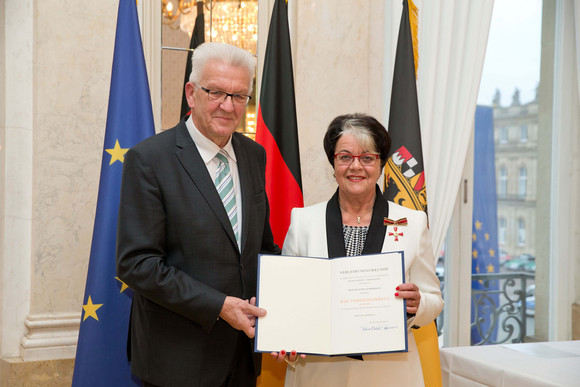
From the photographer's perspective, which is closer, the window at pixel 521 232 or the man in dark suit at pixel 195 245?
the man in dark suit at pixel 195 245

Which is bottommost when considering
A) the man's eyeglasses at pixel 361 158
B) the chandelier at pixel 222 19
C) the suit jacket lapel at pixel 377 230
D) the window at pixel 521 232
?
the window at pixel 521 232

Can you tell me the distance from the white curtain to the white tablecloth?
96 cm

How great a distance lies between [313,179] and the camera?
3779mm

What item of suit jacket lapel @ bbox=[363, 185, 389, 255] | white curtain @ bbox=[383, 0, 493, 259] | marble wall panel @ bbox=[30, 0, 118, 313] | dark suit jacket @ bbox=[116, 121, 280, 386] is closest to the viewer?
dark suit jacket @ bbox=[116, 121, 280, 386]

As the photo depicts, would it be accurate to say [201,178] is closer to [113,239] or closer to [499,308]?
[113,239]

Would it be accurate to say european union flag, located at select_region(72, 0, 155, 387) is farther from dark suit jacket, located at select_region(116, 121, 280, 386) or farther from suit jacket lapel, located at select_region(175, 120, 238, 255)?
suit jacket lapel, located at select_region(175, 120, 238, 255)

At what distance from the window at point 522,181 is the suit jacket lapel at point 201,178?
3672mm

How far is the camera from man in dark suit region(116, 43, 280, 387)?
1.87 meters

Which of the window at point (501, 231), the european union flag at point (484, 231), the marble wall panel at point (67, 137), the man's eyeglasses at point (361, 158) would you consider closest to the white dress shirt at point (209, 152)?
the man's eyeglasses at point (361, 158)

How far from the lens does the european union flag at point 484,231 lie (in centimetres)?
462

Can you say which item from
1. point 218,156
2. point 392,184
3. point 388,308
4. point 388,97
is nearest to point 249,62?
point 218,156

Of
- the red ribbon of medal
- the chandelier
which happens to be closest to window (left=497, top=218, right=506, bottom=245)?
the chandelier

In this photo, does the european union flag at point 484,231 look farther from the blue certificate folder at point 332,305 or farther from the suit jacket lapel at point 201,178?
the suit jacket lapel at point 201,178

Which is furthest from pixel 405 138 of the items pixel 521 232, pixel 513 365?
pixel 521 232
